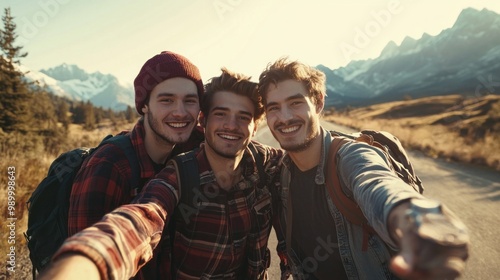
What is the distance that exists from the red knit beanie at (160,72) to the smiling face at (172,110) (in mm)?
50

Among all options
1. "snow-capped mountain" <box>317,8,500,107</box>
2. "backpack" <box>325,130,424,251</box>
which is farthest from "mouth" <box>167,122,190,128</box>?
"snow-capped mountain" <box>317,8,500,107</box>

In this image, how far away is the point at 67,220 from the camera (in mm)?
2074

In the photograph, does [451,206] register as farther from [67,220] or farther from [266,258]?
[67,220]

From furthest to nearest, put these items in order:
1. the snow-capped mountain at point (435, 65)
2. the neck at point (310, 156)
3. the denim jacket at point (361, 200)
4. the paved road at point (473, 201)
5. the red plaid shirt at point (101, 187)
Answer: the snow-capped mountain at point (435, 65)
the paved road at point (473, 201)
the neck at point (310, 156)
the red plaid shirt at point (101, 187)
the denim jacket at point (361, 200)

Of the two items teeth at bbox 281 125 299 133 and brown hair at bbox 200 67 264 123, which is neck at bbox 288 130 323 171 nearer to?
teeth at bbox 281 125 299 133

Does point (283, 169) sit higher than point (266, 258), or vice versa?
point (283, 169)

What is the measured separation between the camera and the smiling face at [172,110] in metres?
2.62

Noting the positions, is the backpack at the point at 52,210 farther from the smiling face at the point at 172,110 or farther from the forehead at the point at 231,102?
the forehead at the point at 231,102

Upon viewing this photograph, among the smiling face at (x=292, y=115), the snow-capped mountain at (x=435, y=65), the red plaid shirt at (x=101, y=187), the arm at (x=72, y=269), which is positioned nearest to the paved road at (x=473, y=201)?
the smiling face at (x=292, y=115)

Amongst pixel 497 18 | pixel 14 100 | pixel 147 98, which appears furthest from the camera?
pixel 497 18

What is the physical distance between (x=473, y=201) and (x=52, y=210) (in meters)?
7.26

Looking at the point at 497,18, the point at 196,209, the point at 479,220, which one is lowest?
the point at 479,220

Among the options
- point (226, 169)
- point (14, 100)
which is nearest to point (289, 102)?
point (226, 169)

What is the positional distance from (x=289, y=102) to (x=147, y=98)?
1.45m
